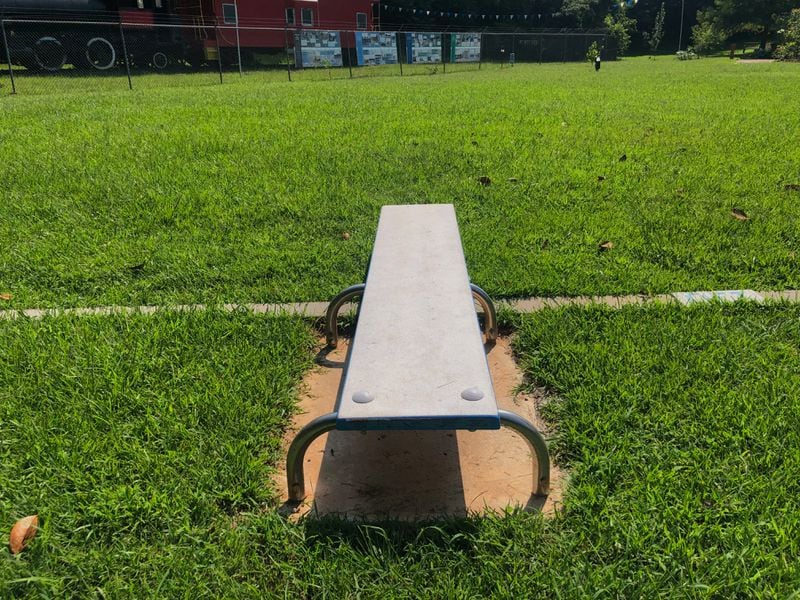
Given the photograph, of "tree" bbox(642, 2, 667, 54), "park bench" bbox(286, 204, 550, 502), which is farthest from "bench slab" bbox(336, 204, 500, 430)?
"tree" bbox(642, 2, 667, 54)

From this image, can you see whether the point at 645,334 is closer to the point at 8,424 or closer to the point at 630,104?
the point at 8,424

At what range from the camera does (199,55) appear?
26750 mm

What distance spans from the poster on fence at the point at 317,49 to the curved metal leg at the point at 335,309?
22563 mm

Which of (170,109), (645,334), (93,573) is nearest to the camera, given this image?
(93,573)

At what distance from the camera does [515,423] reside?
6.08ft

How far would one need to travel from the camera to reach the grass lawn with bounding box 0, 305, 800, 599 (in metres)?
1.75

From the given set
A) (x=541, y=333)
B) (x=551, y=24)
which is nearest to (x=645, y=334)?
(x=541, y=333)

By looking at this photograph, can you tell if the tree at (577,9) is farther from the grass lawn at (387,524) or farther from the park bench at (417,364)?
the park bench at (417,364)

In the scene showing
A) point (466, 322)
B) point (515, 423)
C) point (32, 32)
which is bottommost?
point (515, 423)

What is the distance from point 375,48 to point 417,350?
2618 cm

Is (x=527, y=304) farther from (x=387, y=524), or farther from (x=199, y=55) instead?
(x=199, y=55)

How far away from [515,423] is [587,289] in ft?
6.30

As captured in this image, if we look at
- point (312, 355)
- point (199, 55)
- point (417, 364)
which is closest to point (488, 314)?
point (312, 355)

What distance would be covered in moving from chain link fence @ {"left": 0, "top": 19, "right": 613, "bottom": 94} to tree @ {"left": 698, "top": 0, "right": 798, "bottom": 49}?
2781 cm
